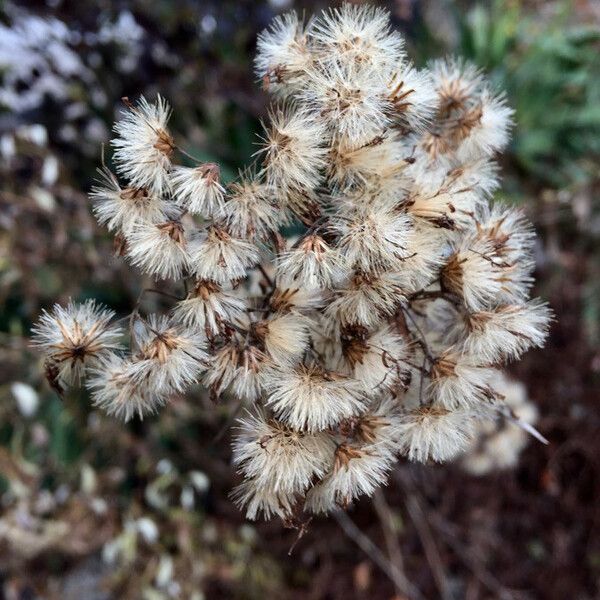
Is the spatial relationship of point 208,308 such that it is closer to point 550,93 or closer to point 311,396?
point 311,396

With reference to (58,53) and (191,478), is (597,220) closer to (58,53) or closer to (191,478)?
(191,478)

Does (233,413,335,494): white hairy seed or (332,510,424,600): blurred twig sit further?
(332,510,424,600): blurred twig

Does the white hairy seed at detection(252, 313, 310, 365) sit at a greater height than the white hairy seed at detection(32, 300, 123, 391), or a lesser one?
greater

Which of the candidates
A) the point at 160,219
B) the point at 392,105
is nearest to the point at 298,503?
the point at 160,219

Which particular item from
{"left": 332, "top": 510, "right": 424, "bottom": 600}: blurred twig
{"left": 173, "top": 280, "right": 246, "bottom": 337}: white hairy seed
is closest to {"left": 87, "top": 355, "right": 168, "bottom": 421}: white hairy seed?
{"left": 173, "top": 280, "right": 246, "bottom": 337}: white hairy seed

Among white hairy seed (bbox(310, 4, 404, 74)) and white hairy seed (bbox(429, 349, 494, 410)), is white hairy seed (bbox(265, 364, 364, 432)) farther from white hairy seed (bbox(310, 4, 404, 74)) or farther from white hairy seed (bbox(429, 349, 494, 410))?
white hairy seed (bbox(310, 4, 404, 74))

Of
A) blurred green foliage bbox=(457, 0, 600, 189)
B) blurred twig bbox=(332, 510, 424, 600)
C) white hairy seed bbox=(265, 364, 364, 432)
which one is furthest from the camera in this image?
blurred green foliage bbox=(457, 0, 600, 189)

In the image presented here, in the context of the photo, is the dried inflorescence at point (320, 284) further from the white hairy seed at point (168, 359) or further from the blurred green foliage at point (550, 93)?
the blurred green foliage at point (550, 93)

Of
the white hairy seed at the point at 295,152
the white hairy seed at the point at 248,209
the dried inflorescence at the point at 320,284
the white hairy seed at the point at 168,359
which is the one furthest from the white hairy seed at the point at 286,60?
the white hairy seed at the point at 168,359
